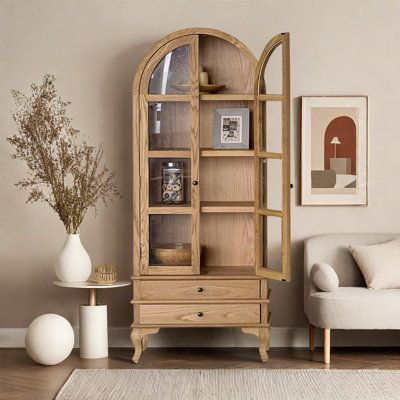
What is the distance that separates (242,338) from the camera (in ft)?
20.9

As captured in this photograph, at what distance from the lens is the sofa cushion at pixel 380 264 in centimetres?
599

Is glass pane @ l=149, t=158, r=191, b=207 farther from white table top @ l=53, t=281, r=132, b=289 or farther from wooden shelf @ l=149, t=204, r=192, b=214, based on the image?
white table top @ l=53, t=281, r=132, b=289

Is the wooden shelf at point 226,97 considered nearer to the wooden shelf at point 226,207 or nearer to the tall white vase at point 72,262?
the wooden shelf at point 226,207

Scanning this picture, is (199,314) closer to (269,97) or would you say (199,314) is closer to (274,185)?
(274,185)

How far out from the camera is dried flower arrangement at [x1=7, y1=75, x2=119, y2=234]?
6.12 metres

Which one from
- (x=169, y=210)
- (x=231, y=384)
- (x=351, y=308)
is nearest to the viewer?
(x=231, y=384)

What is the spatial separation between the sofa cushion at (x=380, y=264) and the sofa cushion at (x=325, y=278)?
28 cm

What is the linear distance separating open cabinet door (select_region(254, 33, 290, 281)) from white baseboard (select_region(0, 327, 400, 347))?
1.69 ft

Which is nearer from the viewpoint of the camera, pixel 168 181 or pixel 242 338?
pixel 168 181

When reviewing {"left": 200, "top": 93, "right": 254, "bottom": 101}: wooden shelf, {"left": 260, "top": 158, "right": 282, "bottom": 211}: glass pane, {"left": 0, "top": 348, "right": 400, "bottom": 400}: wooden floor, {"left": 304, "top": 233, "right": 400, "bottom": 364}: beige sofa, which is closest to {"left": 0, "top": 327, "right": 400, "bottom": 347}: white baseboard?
{"left": 0, "top": 348, "right": 400, "bottom": 400}: wooden floor

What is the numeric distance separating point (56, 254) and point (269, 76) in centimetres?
200

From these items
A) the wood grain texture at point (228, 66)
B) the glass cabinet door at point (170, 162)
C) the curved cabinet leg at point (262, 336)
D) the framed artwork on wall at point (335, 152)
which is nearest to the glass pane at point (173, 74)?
the glass cabinet door at point (170, 162)

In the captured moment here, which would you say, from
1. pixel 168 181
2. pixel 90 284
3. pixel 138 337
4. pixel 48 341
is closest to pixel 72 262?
pixel 90 284

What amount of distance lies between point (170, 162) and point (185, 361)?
4.38 feet
